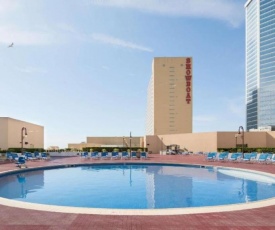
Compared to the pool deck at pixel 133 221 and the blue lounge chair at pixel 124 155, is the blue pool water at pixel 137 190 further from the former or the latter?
the blue lounge chair at pixel 124 155

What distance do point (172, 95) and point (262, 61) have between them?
46917 millimetres

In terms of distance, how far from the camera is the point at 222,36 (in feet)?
86.2

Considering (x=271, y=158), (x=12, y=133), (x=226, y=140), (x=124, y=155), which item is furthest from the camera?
(x=226, y=140)

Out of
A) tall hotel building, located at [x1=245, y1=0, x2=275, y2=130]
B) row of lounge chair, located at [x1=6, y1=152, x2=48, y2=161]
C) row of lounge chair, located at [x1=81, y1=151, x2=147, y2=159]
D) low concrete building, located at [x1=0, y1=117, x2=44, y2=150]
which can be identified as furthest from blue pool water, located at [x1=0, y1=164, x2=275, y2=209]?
tall hotel building, located at [x1=245, y1=0, x2=275, y2=130]

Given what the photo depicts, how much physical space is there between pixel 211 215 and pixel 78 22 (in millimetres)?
13559

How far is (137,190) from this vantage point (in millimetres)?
12547

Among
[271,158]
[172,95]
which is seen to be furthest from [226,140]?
[172,95]

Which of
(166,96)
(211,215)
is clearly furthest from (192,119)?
(211,215)

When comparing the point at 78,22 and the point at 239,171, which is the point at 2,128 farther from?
the point at 239,171

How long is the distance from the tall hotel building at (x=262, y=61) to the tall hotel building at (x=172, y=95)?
40.7 metres

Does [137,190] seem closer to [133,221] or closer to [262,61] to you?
[133,221]

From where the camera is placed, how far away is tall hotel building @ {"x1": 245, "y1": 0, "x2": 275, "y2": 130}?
103000 mm

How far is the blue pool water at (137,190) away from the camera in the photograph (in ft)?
33.4

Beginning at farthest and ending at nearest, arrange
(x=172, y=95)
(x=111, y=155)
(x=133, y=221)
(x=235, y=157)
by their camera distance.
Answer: (x=172, y=95)
(x=111, y=155)
(x=235, y=157)
(x=133, y=221)
